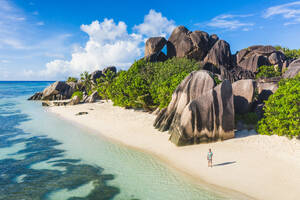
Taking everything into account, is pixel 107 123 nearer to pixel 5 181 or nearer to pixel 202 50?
pixel 5 181

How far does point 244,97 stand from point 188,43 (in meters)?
35.8

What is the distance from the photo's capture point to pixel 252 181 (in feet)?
41.0

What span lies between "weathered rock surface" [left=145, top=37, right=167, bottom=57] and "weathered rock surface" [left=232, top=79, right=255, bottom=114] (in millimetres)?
36433

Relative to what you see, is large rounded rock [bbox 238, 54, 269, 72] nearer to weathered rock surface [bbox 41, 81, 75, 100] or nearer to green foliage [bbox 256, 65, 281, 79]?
green foliage [bbox 256, 65, 281, 79]

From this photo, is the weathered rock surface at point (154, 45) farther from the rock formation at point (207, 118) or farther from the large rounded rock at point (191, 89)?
the rock formation at point (207, 118)

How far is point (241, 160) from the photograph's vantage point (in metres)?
15.1

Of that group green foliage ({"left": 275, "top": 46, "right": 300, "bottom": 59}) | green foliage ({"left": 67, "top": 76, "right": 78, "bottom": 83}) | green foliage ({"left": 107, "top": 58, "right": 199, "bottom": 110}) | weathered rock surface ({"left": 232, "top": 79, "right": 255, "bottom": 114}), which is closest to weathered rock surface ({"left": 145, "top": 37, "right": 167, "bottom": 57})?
green foliage ({"left": 107, "top": 58, "right": 199, "bottom": 110})

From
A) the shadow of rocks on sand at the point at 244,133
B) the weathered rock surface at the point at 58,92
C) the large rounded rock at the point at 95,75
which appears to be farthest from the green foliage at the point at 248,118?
the large rounded rock at the point at 95,75

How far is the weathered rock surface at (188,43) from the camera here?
178ft

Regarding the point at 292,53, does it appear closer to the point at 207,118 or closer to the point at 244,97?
the point at 244,97

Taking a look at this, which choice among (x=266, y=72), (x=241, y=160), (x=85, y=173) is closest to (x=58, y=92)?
(x=85, y=173)

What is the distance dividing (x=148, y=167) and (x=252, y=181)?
7.23 m

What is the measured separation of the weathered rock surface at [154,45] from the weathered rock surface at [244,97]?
36.4 metres

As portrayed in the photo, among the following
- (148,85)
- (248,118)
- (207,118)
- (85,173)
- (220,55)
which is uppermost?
(220,55)
